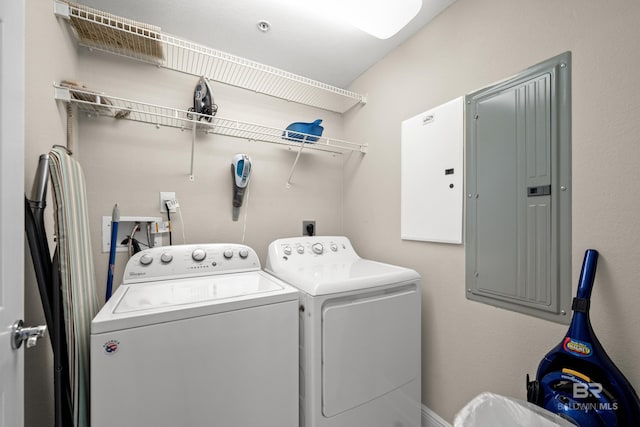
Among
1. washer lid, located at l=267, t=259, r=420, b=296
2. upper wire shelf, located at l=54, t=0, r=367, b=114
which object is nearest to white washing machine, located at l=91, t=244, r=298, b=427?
washer lid, located at l=267, t=259, r=420, b=296

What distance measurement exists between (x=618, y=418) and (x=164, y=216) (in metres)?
2.29

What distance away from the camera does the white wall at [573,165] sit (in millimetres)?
899

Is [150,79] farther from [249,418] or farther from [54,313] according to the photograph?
[249,418]

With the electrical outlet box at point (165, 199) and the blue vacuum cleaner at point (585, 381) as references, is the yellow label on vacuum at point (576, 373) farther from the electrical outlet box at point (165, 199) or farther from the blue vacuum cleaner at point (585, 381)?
the electrical outlet box at point (165, 199)

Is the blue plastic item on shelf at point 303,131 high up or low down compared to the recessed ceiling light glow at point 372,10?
down

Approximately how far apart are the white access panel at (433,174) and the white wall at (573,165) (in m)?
0.08

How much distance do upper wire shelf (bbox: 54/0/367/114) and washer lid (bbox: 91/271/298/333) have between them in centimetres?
129

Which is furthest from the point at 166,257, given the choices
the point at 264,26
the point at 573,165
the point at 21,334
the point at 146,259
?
the point at 573,165

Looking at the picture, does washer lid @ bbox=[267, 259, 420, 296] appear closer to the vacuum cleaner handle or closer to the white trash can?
the white trash can

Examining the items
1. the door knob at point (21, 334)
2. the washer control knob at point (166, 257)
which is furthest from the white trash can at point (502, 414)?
the washer control knob at point (166, 257)

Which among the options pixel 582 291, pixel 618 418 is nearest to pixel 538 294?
pixel 582 291

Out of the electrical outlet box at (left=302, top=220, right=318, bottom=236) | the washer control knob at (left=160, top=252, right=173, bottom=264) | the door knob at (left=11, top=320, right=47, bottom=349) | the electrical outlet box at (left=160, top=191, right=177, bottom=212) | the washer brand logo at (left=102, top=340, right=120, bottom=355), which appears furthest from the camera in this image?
the electrical outlet box at (left=302, top=220, right=318, bottom=236)

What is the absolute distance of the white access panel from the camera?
4.70 ft

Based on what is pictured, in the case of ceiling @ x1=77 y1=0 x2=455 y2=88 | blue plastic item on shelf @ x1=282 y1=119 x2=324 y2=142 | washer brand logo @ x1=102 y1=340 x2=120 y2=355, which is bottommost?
washer brand logo @ x1=102 y1=340 x2=120 y2=355
